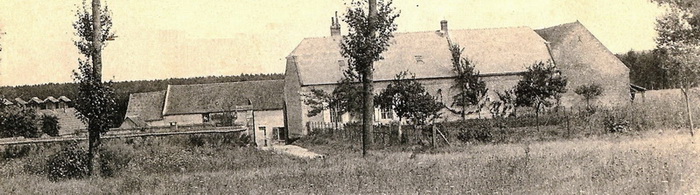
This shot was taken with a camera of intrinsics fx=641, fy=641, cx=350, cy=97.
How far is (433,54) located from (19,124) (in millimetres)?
30096

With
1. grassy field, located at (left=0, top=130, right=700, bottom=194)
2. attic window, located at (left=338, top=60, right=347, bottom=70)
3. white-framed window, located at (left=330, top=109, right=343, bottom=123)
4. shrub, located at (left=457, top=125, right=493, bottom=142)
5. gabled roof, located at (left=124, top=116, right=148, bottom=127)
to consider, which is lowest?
grassy field, located at (left=0, top=130, right=700, bottom=194)

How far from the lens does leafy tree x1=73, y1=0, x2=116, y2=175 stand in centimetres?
1823

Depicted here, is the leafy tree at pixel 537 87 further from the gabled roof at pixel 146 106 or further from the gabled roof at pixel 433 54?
the gabled roof at pixel 146 106

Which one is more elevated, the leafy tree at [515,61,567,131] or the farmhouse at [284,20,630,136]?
the farmhouse at [284,20,630,136]

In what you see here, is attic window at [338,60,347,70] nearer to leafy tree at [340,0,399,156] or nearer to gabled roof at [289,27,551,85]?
gabled roof at [289,27,551,85]

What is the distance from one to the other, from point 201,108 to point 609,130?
1590 inches

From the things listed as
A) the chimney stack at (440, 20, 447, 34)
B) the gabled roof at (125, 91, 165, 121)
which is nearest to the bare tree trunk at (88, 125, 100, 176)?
the chimney stack at (440, 20, 447, 34)

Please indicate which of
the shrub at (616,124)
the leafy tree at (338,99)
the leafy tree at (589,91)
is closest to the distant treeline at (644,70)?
the leafy tree at (589,91)

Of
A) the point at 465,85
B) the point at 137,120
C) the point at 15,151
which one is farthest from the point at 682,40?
the point at 137,120

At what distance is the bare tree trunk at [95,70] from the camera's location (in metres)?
18.1

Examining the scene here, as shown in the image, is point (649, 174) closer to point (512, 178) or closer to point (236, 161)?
point (512, 178)

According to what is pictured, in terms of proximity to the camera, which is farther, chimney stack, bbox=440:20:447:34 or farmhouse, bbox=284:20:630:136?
chimney stack, bbox=440:20:447:34

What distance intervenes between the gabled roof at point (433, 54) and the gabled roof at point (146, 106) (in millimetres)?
20786

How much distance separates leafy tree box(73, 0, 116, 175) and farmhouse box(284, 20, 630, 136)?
24163 mm
